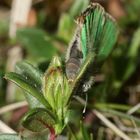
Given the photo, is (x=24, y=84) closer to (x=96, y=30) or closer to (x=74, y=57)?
(x=74, y=57)

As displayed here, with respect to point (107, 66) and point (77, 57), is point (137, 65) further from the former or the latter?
point (77, 57)

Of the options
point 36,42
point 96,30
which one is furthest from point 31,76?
point 36,42

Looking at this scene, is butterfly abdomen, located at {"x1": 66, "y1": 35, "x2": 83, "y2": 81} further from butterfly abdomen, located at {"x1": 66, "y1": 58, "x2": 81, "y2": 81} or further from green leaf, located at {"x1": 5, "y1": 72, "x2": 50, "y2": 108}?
green leaf, located at {"x1": 5, "y1": 72, "x2": 50, "y2": 108}

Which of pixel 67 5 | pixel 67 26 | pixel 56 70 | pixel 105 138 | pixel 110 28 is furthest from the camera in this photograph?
pixel 67 5

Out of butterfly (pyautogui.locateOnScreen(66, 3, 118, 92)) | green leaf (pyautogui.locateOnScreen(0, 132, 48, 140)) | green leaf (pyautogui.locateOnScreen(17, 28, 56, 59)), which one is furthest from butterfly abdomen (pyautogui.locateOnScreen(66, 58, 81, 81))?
green leaf (pyautogui.locateOnScreen(17, 28, 56, 59))

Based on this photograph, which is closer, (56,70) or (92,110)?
(56,70)

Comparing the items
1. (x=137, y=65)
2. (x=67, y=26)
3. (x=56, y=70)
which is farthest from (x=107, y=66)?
(x=56, y=70)

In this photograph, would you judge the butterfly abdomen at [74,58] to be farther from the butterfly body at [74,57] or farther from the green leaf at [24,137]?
the green leaf at [24,137]
